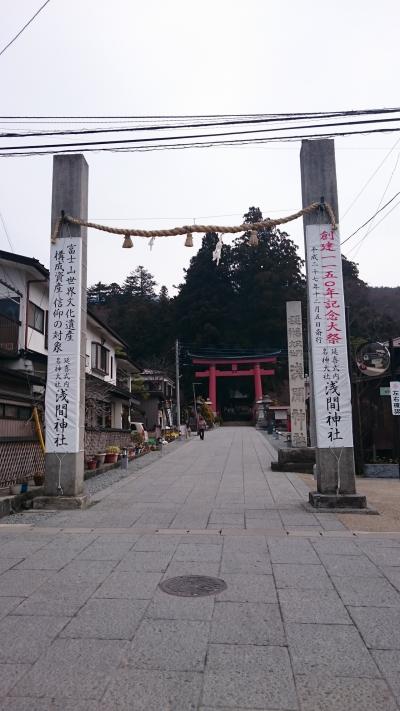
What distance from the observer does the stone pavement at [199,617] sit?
9.50ft

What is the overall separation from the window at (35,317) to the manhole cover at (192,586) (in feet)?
49.4

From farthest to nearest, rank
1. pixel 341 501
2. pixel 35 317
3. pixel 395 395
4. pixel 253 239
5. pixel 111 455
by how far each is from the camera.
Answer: pixel 35 317 → pixel 111 455 → pixel 395 395 → pixel 253 239 → pixel 341 501

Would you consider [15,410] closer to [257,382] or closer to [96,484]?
[96,484]

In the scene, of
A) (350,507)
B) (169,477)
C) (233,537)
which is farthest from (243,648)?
(169,477)

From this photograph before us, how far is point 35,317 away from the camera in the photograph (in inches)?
755

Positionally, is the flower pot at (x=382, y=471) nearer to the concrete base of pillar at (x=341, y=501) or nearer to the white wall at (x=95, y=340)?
the concrete base of pillar at (x=341, y=501)

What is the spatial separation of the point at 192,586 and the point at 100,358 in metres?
23.1

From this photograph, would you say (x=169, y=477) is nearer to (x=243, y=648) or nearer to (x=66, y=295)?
(x=66, y=295)

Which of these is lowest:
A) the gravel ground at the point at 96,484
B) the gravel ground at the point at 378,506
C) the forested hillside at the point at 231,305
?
the gravel ground at the point at 378,506

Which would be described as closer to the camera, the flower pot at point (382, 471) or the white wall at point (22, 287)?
the flower pot at point (382, 471)

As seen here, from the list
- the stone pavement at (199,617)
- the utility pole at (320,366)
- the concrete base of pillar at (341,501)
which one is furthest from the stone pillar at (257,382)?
the stone pavement at (199,617)

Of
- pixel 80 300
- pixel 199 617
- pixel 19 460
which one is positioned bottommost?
pixel 199 617

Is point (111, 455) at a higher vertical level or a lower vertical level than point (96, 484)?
higher

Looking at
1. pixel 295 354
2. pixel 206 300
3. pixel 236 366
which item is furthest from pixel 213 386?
pixel 295 354
